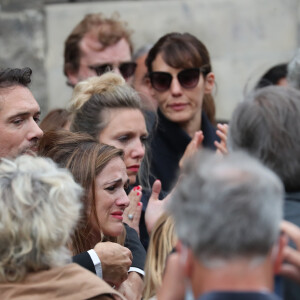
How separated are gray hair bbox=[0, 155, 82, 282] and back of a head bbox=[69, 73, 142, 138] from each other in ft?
6.79

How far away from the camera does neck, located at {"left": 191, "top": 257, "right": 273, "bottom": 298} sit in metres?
2.11

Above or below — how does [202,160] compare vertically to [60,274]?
above

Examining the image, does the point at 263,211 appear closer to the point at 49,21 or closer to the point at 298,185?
the point at 298,185

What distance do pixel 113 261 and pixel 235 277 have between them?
1510mm

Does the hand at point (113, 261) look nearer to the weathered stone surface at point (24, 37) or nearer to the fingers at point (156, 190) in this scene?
the fingers at point (156, 190)

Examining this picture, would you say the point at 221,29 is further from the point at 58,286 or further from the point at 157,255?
the point at 58,286

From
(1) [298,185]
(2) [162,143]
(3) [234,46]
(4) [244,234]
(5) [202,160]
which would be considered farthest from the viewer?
(3) [234,46]

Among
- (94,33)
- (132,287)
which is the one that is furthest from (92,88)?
(132,287)

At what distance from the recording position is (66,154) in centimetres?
402

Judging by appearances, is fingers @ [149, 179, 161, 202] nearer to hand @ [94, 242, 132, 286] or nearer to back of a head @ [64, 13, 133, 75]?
hand @ [94, 242, 132, 286]

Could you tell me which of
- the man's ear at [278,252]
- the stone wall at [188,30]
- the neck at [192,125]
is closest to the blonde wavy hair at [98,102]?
the neck at [192,125]

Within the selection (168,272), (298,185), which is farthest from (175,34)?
(168,272)

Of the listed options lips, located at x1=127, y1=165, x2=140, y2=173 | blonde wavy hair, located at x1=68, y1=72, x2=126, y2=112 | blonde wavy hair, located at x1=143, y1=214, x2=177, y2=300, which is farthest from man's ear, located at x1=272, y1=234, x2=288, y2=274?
blonde wavy hair, located at x1=68, y1=72, x2=126, y2=112

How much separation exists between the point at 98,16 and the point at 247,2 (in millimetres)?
1432
